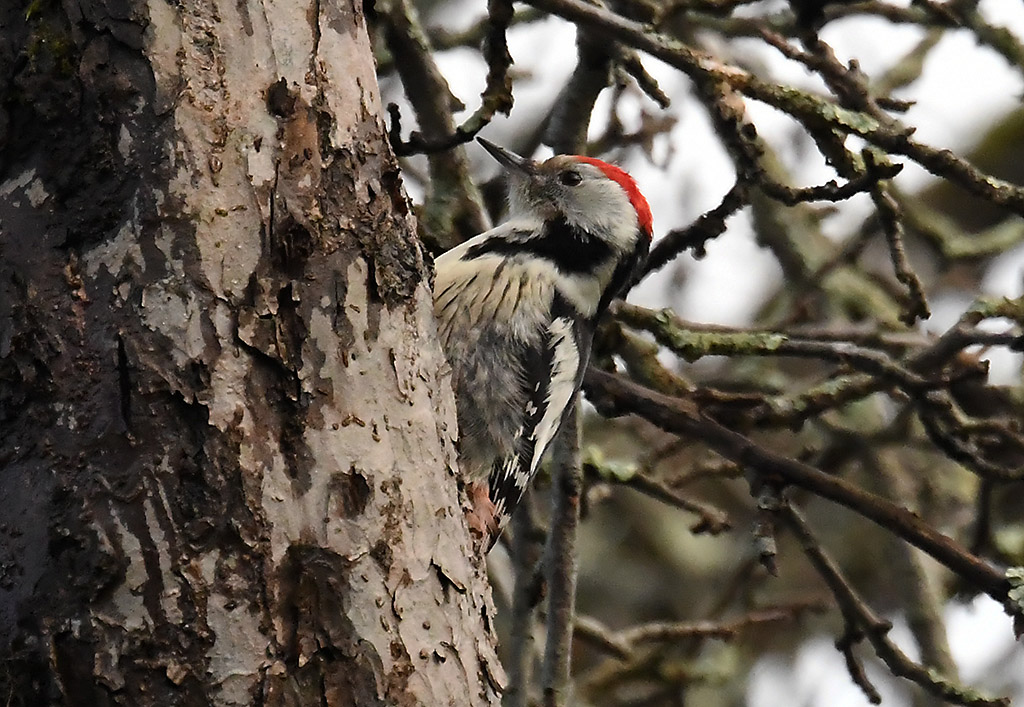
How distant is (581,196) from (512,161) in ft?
0.87

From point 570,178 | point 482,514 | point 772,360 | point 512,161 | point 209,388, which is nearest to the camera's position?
point 209,388

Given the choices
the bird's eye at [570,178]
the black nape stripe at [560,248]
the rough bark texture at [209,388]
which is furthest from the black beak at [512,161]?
the rough bark texture at [209,388]

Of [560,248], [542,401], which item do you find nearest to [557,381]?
[542,401]

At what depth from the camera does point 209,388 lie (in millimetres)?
1790

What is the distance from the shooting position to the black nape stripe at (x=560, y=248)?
11.1 ft

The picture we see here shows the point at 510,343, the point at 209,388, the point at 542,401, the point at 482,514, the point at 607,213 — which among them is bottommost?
the point at 209,388

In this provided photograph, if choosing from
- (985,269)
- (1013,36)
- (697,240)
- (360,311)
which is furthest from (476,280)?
(985,269)

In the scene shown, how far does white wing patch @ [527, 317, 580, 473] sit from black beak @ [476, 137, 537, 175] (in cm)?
75

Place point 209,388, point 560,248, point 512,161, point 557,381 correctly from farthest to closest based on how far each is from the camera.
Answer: point 512,161 → point 560,248 → point 557,381 → point 209,388

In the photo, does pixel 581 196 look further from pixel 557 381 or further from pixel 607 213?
pixel 557 381

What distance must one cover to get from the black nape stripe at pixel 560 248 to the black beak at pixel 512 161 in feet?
0.75

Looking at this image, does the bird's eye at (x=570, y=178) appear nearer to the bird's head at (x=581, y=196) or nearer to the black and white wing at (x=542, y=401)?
the bird's head at (x=581, y=196)

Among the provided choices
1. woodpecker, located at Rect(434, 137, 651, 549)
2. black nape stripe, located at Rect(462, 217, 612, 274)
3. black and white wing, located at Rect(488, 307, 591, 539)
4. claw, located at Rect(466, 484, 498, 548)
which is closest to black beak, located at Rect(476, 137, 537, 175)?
black nape stripe, located at Rect(462, 217, 612, 274)

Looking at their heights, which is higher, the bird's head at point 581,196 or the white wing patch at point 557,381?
the bird's head at point 581,196
